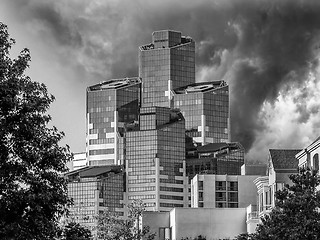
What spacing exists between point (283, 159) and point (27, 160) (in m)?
83.1

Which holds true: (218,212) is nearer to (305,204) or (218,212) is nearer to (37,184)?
(305,204)

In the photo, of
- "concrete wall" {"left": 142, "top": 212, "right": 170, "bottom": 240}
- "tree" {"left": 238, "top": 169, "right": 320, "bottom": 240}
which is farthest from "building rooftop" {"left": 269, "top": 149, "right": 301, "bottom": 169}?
"concrete wall" {"left": 142, "top": 212, "right": 170, "bottom": 240}

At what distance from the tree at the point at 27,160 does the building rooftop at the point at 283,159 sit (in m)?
80.6

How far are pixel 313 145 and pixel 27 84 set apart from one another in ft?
207

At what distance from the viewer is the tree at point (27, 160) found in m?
41.2

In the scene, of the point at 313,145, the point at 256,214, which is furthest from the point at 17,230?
the point at 256,214

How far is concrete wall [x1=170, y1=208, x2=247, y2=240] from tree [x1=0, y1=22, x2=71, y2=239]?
5552 inches

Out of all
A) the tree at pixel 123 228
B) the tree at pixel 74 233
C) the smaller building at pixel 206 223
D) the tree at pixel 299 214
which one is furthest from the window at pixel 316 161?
the smaller building at pixel 206 223

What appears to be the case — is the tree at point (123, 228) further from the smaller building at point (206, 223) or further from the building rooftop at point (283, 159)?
the smaller building at point (206, 223)

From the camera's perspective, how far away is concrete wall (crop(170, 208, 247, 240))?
184m

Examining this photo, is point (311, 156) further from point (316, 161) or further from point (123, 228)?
point (123, 228)

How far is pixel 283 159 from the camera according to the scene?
402 feet

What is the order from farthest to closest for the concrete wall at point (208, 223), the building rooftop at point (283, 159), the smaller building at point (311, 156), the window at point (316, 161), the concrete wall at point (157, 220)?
the concrete wall at point (157, 220) < the concrete wall at point (208, 223) < the building rooftop at point (283, 159) < the window at point (316, 161) < the smaller building at point (311, 156)

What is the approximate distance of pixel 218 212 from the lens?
18862cm
